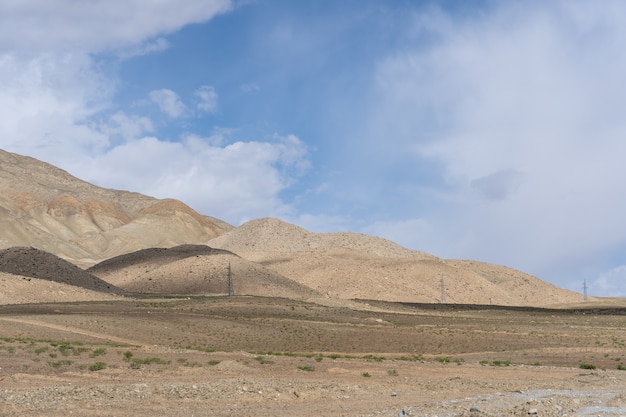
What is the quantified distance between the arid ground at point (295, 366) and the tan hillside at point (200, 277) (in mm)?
35554

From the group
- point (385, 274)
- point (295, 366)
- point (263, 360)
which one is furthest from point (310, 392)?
point (385, 274)

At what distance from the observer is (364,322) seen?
63.5m

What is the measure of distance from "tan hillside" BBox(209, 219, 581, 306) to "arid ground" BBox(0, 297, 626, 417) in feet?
170

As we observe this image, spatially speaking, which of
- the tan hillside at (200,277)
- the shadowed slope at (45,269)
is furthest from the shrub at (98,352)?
the tan hillside at (200,277)

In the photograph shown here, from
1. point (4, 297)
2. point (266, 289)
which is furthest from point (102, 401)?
point (266, 289)

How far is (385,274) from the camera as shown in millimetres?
122312

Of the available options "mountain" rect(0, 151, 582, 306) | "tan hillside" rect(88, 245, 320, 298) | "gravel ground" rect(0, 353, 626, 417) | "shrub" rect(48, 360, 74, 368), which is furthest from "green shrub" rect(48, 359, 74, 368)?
"tan hillside" rect(88, 245, 320, 298)

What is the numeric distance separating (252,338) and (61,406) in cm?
2607

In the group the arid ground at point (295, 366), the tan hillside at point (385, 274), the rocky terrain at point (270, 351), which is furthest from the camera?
the tan hillside at point (385, 274)

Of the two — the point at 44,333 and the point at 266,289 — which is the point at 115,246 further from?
the point at 44,333

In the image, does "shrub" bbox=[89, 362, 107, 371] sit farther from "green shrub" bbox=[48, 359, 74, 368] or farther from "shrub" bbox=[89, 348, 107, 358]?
"shrub" bbox=[89, 348, 107, 358]

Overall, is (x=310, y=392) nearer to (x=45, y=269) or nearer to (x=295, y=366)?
(x=295, y=366)

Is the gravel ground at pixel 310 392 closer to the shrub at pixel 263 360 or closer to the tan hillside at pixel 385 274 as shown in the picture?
the shrub at pixel 263 360

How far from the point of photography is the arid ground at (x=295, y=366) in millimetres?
23375
